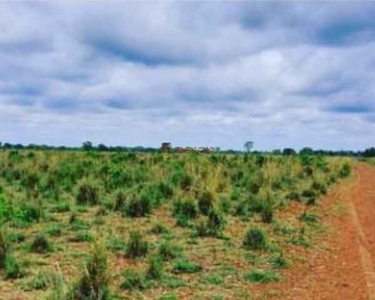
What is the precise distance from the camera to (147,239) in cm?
1330

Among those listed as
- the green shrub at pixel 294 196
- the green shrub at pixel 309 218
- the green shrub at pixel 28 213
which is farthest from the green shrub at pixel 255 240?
the green shrub at pixel 294 196

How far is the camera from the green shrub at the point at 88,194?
62.7 ft

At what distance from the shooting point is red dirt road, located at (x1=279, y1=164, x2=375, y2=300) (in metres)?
9.80

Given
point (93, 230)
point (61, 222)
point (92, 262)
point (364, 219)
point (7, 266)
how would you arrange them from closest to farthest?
point (92, 262) < point (7, 266) < point (93, 230) < point (61, 222) < point (364, 219)

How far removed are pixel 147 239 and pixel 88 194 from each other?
21.0ft

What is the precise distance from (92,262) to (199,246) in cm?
417

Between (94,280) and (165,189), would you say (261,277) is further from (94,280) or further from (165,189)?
(165,189)

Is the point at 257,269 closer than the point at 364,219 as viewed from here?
Yes

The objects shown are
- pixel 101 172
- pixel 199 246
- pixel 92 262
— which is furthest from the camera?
pixel 101 172

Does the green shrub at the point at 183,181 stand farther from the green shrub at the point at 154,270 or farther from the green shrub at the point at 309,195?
the green shrub at the point at 154,270

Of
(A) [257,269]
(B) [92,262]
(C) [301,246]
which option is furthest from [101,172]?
(B) [92,262]

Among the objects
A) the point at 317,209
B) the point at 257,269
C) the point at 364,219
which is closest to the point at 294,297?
the point at 257,269

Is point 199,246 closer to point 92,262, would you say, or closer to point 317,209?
point 92,262

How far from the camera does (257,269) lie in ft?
36.7
